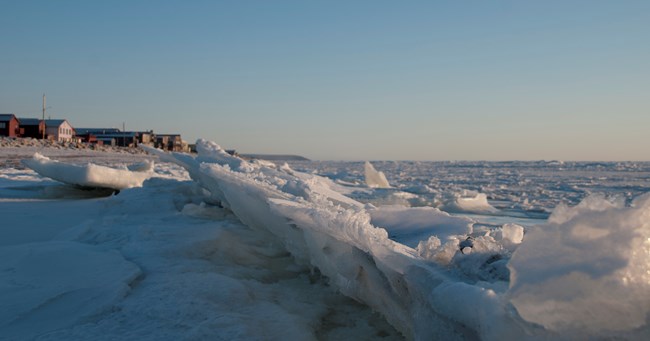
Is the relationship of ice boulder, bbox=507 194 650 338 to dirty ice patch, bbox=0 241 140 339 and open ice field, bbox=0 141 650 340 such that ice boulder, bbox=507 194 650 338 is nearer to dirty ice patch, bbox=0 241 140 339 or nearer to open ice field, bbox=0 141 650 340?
open ice field, bbox=0 141 650 340

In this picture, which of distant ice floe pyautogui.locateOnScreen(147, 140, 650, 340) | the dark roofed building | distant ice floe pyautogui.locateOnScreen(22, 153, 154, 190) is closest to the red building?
the dark roofed building

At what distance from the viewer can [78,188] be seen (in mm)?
6086

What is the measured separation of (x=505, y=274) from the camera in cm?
151

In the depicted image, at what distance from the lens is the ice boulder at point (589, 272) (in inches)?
37.7

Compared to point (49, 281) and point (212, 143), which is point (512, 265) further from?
point (212, 143)

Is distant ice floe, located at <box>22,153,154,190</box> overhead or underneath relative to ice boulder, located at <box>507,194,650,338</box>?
underneath

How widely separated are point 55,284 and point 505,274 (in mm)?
1797

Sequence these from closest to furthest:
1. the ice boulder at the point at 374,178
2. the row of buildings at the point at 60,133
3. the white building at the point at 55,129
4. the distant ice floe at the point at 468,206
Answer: the distant ice floe at the point at 468,206
the ice boulder at the point at 374,178
the row of buildings at the point at 60,133
the white building at the point at 55,129

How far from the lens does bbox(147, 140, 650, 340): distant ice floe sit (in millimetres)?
969

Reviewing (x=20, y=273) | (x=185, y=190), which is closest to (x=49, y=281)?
(x=20, y=273)

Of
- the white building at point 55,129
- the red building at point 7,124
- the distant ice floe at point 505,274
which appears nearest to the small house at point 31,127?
the white building at point 55,129

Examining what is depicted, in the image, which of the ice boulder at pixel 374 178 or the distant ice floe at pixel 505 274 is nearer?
the distant ice floe at pixel 505 274

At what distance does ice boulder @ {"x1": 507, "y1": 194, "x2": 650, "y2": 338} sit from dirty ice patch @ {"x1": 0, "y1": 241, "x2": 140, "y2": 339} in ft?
4.94

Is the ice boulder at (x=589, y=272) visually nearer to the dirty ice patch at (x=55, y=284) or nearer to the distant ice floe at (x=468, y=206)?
the dirty ice patch at (x=55, y=284)
